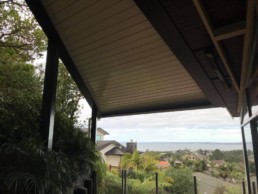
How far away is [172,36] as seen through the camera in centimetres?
266

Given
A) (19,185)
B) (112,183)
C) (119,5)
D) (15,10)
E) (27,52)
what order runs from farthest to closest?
(112,183) < (27,52) < (15,10) < (119,5) < (19,185)

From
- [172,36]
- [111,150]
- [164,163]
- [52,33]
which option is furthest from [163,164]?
[172,36]

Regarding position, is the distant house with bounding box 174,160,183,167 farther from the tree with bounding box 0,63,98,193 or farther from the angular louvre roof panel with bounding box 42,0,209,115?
the tree with bounding box 0,63,98,193

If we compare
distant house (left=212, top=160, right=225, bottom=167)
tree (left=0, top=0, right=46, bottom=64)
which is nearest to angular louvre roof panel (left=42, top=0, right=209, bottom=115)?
tree (left=0, top=0, right=46, bottom=64)

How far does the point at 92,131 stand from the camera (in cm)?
601

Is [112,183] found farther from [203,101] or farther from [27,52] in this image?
[27,52]

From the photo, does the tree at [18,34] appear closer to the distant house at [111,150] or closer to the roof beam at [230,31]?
Result: the roof beam at [230,31]

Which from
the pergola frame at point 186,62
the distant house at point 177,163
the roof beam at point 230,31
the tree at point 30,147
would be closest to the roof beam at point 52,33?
the pergola frame at point 186,62

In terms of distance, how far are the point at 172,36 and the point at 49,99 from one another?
2.34 metres

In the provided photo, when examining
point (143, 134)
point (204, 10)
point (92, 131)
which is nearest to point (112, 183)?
point (92, 131)

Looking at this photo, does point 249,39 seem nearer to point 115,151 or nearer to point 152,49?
point 152,49

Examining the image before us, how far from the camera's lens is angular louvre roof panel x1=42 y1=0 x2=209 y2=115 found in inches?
137

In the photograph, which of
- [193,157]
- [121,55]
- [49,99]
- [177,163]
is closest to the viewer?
[49,99]

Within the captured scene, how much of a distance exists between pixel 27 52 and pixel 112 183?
A: 485 centimetres
